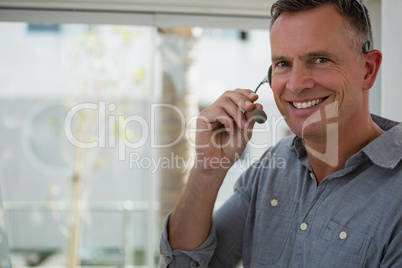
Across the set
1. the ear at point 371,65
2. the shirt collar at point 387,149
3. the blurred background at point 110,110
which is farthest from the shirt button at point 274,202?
the blurred background at point 110,110

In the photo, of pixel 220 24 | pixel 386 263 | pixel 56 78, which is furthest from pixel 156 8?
pixel 386 263

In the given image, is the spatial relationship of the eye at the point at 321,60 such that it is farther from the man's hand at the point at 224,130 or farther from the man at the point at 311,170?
the man's hand at the point at 224,130

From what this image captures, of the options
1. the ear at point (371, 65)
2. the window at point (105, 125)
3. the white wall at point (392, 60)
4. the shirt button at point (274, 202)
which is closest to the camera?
the ear at point (371, 65)

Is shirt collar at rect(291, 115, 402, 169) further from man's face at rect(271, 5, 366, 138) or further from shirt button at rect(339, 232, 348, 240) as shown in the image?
shirt button at rect(339, 232, 348, 240)

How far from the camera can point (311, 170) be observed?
4.46ft

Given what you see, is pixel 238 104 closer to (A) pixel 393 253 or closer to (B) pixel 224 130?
(B) pixel 224 130

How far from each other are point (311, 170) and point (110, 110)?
9.69 feet

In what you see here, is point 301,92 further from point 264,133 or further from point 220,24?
point 264,133

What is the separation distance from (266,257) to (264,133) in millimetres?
2327

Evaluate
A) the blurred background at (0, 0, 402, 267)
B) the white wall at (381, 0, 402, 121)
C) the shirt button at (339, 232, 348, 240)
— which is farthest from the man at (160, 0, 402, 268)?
the blurred background at (0, 0, 402, 267)

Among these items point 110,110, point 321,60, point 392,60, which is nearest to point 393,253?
point 321,60

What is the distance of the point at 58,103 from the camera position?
3.90 m

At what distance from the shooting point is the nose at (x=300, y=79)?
1.22 m

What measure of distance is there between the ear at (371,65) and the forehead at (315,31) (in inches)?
4.1
